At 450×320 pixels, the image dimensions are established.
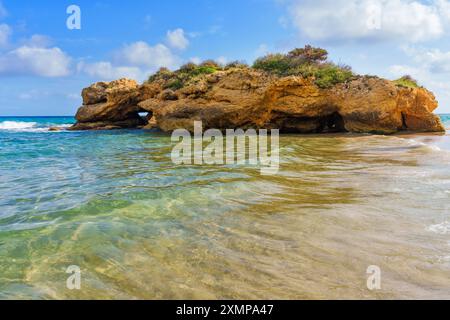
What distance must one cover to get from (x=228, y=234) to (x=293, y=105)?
16.8 m

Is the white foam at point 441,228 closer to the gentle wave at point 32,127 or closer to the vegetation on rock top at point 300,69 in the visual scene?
the vegetation on rock top at point 300,69

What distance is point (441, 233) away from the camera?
402 centimetres

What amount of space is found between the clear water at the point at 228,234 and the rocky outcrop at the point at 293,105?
11.9 m

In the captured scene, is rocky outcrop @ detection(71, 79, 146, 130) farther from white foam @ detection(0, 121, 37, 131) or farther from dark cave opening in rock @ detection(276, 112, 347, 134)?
white foam @ detection(0, 121, 37, 131)

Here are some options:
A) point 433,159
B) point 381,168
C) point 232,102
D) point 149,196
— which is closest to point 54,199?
point 149,196

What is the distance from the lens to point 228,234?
4.19 m

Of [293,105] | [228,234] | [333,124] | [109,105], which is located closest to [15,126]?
[109,105]

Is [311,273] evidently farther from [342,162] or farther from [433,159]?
[433,159]

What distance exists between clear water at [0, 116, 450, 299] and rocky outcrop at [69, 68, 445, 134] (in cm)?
1194

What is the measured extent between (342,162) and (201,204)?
5.42 meters

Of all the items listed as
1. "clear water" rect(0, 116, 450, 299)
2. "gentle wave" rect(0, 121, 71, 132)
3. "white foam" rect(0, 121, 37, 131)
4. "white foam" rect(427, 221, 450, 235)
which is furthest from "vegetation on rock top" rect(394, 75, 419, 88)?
"white foam" rect(0, 121, 37, 131)

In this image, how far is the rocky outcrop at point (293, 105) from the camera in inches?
750

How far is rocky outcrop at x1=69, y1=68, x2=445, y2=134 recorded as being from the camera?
19.1 metres

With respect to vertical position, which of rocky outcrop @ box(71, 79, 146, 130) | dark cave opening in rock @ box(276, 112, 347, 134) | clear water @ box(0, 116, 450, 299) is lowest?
clear water @ box(0, 116, 450, 299)
